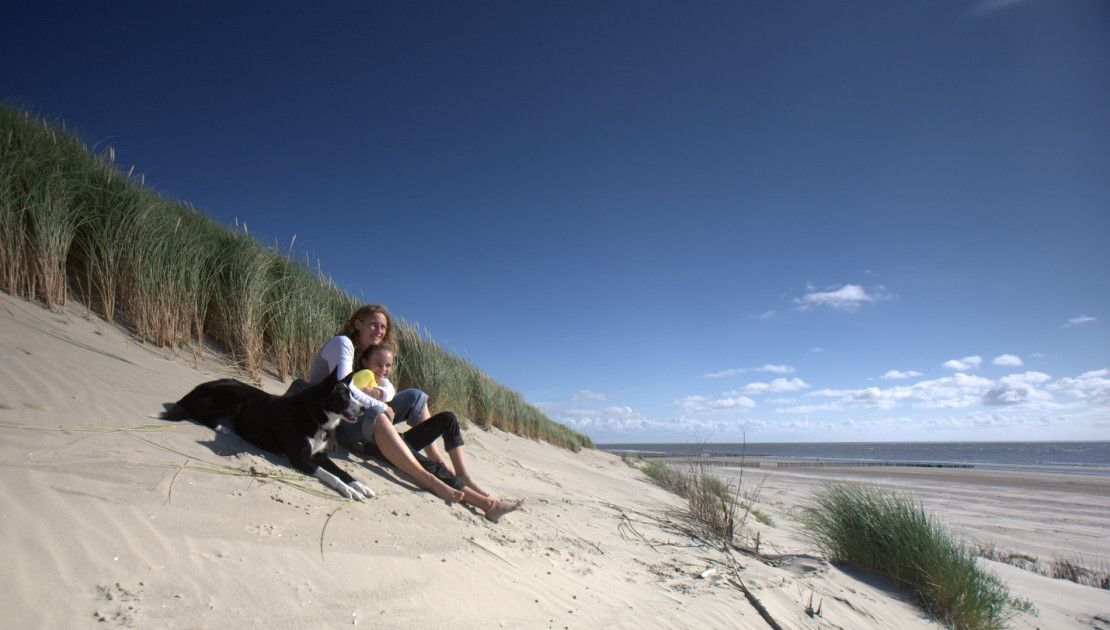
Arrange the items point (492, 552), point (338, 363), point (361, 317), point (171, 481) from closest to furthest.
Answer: point (171, 481), point (492, 552), point (338, 363), point (361, 317)

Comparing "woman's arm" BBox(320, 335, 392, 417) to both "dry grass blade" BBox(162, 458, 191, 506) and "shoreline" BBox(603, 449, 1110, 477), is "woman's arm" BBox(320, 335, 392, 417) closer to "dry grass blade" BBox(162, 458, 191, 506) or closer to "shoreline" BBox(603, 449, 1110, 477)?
"dry grass blade" BBox(162, 458, 191, 506)

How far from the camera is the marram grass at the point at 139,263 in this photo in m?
4.04

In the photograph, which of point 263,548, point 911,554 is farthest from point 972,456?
point 263,548

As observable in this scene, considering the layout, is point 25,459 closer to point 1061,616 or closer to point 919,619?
point 919,619

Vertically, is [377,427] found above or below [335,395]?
below

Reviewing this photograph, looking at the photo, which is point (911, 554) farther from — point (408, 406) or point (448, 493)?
point (408, 406)

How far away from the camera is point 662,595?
2.81m

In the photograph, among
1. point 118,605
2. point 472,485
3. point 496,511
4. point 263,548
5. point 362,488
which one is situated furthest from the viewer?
point 472,485

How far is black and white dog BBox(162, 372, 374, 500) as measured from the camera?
3049 millimetres

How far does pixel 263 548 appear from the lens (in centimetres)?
213

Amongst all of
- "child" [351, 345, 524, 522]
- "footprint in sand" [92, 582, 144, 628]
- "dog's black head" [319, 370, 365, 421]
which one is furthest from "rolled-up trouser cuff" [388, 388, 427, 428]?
"footprint in sand" [92, 582, 144, 628]

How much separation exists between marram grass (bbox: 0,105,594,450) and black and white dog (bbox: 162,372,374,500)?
195cm

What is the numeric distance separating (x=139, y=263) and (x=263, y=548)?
12.8ft

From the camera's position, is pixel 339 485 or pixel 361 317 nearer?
pixel 339 485
